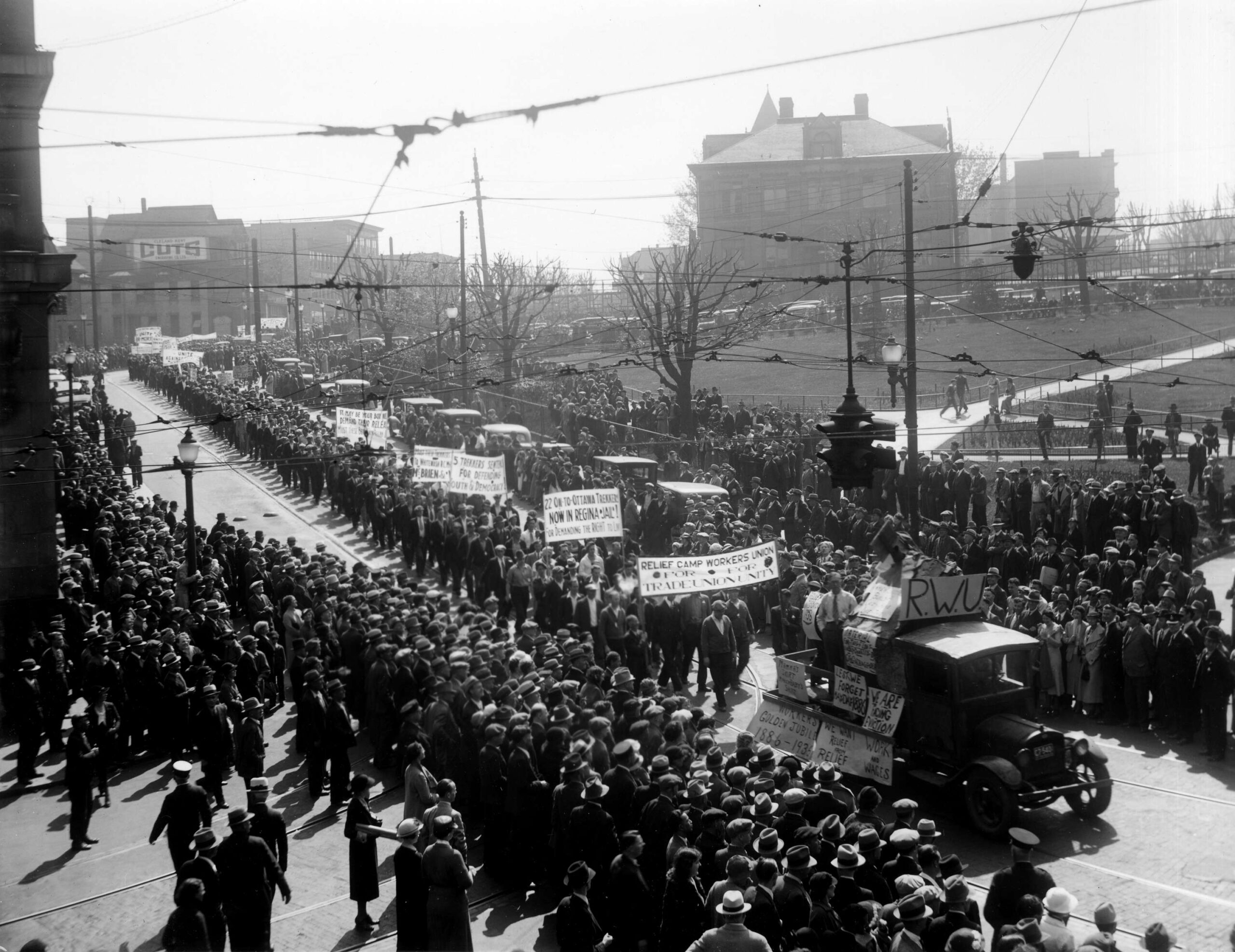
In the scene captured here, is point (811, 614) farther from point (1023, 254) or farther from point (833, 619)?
point (1023, 254)

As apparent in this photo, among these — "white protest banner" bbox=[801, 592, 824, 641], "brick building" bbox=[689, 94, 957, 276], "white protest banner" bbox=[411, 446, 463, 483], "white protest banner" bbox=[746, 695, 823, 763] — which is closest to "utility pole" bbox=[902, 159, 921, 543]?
"white protest banner" bbox=[801, 592, 824, 641]

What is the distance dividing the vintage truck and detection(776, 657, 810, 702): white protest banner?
21cm

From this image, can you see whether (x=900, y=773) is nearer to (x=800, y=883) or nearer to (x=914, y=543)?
(x=800, y=883)

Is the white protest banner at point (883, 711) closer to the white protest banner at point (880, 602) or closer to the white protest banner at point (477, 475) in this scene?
the white protest banner at point (880, 602)

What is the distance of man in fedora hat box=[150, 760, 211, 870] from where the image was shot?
1102 cm

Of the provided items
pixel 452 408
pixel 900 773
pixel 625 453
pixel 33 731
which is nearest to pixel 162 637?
pixel 33 731

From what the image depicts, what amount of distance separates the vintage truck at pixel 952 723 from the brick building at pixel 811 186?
2796 inches

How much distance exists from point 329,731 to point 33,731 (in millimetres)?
4373

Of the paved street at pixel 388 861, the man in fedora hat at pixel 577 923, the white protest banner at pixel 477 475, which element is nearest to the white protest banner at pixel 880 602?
the paved street at pixel 388 861

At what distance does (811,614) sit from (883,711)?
3.43 meters

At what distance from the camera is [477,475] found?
79.2ft

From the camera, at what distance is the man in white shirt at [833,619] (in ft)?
48.4

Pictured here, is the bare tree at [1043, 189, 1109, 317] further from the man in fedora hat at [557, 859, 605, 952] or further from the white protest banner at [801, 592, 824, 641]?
the man in fedora hat at [557, 859, 605, 952]

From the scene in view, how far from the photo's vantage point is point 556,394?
142ft
